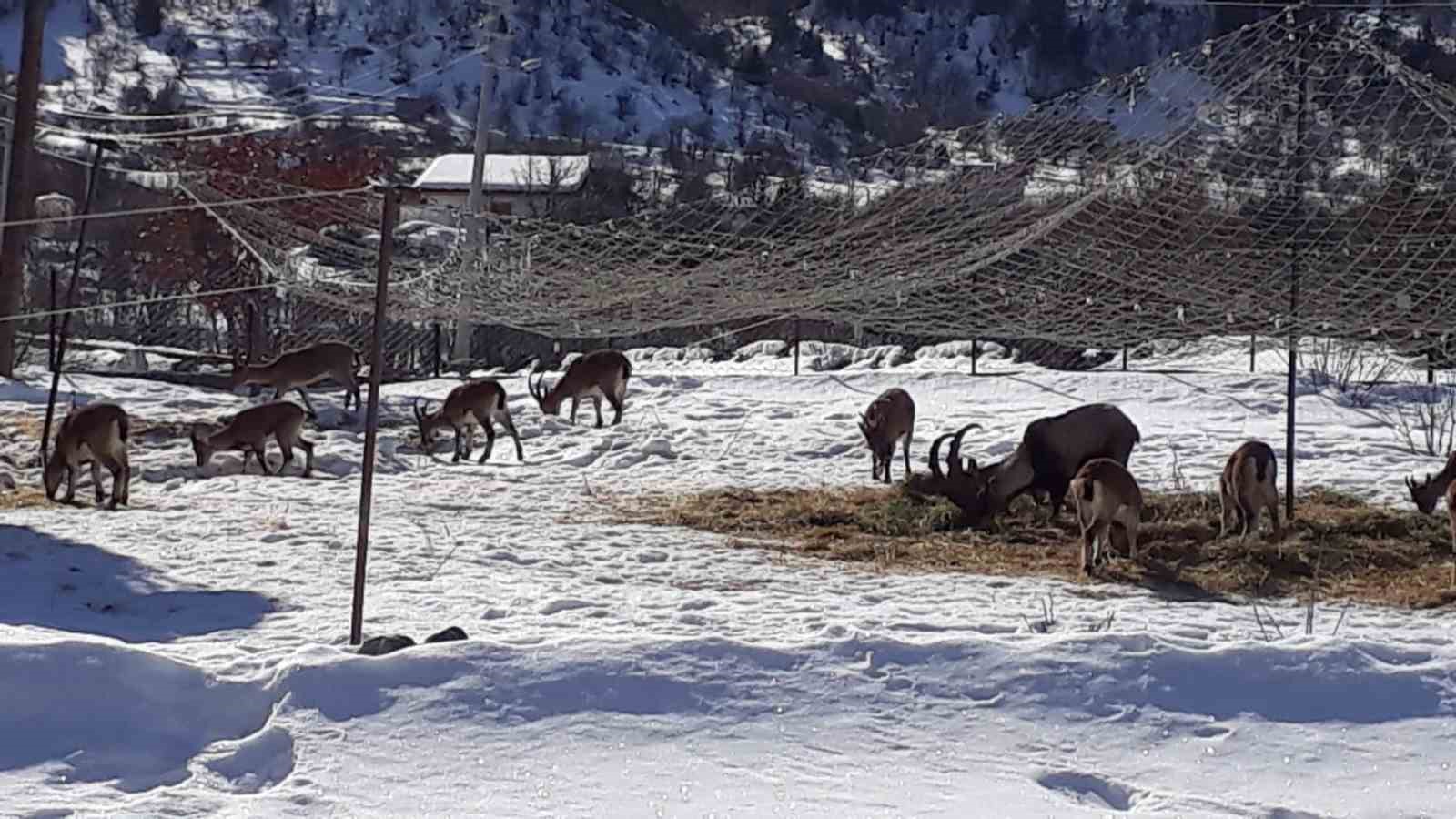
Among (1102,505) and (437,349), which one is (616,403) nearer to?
(437,349)

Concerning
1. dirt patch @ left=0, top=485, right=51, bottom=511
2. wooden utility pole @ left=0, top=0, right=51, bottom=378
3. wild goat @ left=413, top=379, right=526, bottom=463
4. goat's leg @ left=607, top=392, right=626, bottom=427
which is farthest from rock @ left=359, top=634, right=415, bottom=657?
wooden utility pole @ left=0, top=0, right=51, bottom=378

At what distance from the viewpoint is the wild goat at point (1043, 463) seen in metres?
12.6

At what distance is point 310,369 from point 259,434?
13.4 feet

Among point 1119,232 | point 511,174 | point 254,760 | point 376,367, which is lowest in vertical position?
point 254,760

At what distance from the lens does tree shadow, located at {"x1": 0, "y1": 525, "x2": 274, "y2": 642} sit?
884 cm

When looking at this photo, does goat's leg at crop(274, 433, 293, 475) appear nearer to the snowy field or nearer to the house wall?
the snowy field

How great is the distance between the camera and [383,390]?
2141 cm

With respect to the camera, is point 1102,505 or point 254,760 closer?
point 254,760

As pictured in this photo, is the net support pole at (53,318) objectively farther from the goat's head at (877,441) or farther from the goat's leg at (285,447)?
the goat's head at (877,441)

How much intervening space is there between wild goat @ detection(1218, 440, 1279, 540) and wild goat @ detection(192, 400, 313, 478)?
7505 mm

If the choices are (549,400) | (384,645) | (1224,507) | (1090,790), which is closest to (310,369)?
(549,400)

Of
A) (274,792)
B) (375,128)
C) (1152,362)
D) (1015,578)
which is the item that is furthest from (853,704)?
(375,128)

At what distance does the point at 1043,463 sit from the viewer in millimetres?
12688

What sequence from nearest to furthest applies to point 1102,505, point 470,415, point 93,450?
point 1102,505
point 93,450
point 470,415
